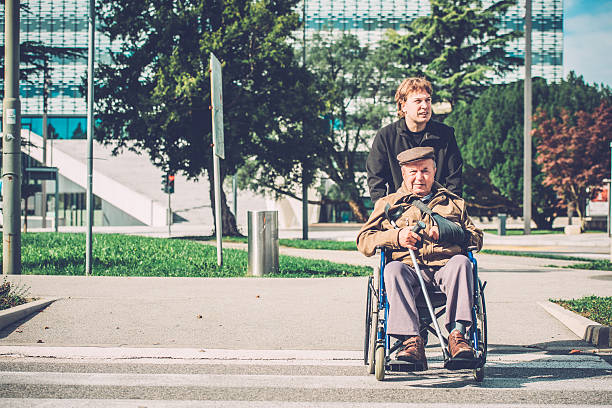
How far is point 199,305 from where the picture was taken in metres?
8.45

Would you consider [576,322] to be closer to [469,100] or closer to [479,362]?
[479,362]

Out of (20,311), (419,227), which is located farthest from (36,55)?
(419,227)

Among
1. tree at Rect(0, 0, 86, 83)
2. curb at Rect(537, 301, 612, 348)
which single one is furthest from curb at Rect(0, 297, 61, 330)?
tree at Rect(0, 0, 86, 83)

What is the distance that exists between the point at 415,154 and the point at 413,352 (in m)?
1.36

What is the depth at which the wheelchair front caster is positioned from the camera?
482cm

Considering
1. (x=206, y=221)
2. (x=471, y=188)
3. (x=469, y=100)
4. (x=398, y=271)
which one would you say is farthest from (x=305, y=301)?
(x=206, y=221)

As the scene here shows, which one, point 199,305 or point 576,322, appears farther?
point 199,305

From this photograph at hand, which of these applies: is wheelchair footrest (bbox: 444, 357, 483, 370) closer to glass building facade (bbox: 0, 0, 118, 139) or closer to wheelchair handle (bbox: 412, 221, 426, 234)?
wheelchair handle (bbox: 412, 221, 426, 234)

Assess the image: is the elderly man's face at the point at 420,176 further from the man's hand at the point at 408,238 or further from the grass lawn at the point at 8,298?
the grass lawn at the point at 8,298

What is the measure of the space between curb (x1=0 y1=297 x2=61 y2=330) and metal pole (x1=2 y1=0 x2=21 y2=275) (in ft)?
8.70

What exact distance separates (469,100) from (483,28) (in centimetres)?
386

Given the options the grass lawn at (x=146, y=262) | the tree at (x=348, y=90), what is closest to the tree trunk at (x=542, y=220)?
the tree at (x=348, y=90)

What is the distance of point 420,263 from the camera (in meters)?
5.10

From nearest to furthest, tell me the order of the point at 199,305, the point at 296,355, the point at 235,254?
the point at 296,355 → the point at 199,305 → the point at 235,254
